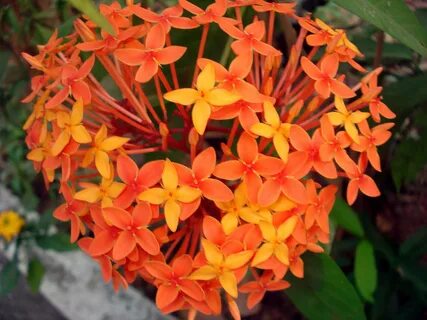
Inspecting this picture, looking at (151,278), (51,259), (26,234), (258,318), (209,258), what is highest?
(209,258)

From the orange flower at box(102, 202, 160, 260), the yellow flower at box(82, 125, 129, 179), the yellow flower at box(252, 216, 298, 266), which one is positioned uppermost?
the yellow flower at box(252, 216, 298, 266)

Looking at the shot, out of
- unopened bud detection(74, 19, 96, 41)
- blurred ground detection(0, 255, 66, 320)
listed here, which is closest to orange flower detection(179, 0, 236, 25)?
unopened bud detection(74, 19, 96, 41)

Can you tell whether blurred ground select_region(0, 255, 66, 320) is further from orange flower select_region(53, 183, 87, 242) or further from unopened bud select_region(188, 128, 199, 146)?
unopened bud select_region(188, 128, 199, 146)

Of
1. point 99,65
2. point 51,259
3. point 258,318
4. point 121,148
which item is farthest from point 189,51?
point 51,259

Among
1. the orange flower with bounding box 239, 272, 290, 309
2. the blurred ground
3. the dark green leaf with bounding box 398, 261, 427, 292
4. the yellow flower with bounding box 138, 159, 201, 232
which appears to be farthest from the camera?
the blurred ground

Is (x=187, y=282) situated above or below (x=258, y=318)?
above

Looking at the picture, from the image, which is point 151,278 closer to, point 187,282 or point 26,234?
point 187,282

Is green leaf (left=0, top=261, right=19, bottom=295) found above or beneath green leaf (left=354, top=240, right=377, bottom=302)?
beneath
